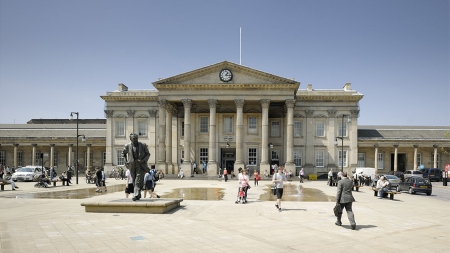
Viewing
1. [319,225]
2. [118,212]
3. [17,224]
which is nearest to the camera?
[17,224]

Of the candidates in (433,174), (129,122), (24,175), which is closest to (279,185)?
(24,175)

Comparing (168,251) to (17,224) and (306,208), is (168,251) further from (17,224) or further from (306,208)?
(306,208)

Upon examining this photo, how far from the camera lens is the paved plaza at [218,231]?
9133mm

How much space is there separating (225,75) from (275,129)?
11864 mm

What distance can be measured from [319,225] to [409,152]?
4954 cm

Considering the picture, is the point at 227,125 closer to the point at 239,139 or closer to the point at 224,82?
the point at 239,139

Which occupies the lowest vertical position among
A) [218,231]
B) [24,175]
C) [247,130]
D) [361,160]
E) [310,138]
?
[24,175]

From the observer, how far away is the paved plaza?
360 inches

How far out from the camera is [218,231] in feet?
36.0

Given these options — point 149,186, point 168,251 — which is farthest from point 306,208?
point 168,251

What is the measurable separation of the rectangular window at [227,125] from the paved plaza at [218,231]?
35.3 m

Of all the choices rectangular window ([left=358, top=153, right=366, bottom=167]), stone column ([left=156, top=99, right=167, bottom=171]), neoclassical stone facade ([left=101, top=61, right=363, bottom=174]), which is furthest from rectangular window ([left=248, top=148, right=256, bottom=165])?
rectangular window ([left=358, top=153, right=366, bottom=167])

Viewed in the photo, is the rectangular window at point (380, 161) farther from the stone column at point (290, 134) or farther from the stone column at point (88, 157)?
the stone column at point (88, 157)

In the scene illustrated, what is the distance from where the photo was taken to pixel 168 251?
8.59m
